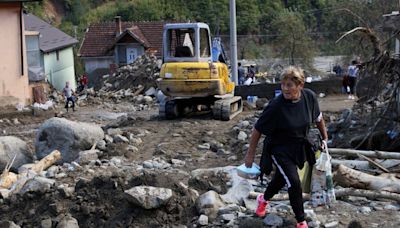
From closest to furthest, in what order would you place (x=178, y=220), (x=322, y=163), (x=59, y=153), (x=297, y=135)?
(x=297, y=135), (x=322, y=163), (x=178, y=220), (x=59, y=153)

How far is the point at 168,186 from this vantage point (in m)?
7.73

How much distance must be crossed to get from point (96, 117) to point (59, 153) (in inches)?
360

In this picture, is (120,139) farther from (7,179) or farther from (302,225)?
(302,225)

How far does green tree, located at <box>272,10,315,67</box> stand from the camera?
44.4m

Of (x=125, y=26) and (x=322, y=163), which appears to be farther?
(x=125, y=26)

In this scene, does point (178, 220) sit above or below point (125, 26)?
below

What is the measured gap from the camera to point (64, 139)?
11828mm

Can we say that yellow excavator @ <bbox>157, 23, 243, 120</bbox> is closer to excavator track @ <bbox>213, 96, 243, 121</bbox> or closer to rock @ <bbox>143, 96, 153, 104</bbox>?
excavator track @ <bbox>213, 96, 243, 121</bbox>

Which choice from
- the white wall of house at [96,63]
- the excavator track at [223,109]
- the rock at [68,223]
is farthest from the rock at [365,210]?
the white wall of house at [96,63]

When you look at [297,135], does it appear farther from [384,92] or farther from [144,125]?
[144,125]

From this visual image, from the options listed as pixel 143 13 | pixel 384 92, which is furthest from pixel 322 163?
pixel 143 13

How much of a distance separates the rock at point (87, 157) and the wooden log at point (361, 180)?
4.93 meters

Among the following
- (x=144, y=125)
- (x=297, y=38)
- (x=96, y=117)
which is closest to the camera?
(x=144, y=125)

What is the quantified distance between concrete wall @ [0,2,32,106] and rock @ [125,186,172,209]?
15.5 m
